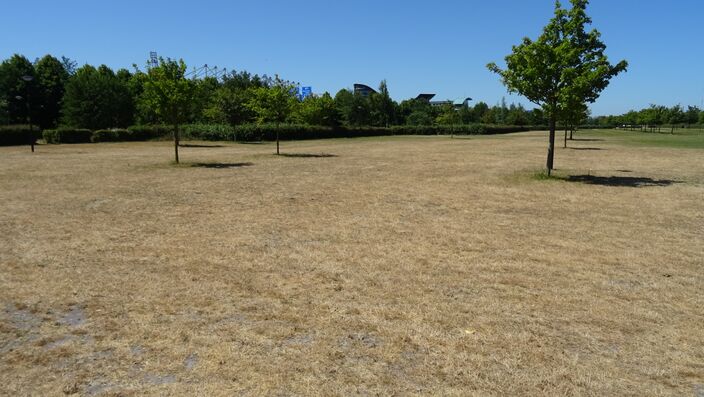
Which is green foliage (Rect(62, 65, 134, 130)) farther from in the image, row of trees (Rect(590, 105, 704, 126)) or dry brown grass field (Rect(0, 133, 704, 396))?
row of trees (Rect(590, 105, 704, 126))

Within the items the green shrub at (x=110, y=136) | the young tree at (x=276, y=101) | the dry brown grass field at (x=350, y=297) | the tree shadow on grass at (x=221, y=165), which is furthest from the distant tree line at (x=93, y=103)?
the dry brown grass field at (x=350, y=297)

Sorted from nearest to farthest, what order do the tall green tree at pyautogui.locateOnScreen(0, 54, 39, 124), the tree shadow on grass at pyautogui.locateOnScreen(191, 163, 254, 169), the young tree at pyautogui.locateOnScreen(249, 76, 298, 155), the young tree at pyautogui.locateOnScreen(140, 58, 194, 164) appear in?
the young tree at pyautogui.locateOnScreen(140, 58, 194, 164), the tree shadow on grass at pyautogui.locateOnScreen(191, 163, 254, 169), the young tree at pyautogui.locateOnScreen(249, 76, 298, 155), the tall green tree at pyautogui.locateOnScreen(0, 54, 39, 124)

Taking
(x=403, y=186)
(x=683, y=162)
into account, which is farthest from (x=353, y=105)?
(x=403, y=186)

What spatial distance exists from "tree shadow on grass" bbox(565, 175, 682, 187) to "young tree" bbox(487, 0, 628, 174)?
2.47 metres

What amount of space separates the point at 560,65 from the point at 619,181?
4675 mm

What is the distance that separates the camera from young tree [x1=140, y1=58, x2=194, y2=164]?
21281 mm

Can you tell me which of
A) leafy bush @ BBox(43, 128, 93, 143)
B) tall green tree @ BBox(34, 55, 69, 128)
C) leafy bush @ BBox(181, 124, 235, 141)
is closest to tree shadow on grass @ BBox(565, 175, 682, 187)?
leafy bush @ BBox(181, 124, 235, 141)

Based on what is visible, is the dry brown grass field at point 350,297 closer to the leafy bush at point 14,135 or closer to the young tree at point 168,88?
the young tree at point 168,88

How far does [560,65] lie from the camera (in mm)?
16406

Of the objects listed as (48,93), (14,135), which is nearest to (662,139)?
(14,135)

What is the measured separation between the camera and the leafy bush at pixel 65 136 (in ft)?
142

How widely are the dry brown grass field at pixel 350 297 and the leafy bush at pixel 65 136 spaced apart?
3501 centimetres

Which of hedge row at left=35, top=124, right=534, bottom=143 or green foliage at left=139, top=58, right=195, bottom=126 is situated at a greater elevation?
green foliage at left=139, top=58, right=195, bottom=126

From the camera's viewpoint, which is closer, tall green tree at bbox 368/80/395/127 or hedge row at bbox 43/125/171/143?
hedge row at bbox 43/125/171/143
